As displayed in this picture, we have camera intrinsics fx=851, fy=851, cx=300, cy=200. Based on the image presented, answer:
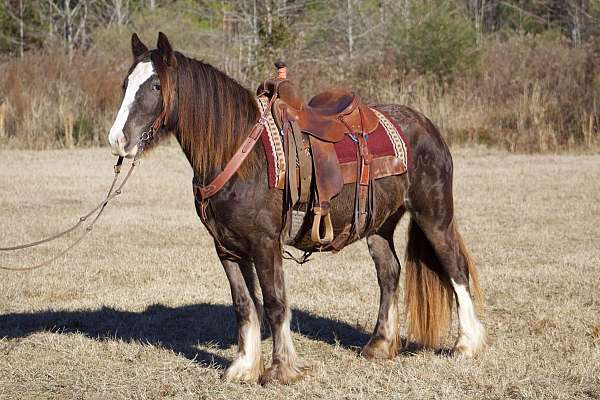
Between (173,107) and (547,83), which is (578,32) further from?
(173,107)

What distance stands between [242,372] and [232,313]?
1.86 metres

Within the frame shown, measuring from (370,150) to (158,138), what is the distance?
4.74 feet

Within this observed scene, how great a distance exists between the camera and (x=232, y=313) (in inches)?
279

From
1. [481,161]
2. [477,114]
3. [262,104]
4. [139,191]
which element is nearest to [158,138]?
[262,104]

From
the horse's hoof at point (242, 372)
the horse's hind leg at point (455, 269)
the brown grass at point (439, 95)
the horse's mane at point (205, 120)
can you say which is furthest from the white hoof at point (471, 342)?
the brown grass at point (439, 95)

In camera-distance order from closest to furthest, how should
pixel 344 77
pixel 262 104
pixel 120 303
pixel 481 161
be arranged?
pixel 262 104 → pixel 120 303 → pixel 481 161 → pixel 344 77

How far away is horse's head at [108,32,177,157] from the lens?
4.62m

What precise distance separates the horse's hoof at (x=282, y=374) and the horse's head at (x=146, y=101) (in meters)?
1.53

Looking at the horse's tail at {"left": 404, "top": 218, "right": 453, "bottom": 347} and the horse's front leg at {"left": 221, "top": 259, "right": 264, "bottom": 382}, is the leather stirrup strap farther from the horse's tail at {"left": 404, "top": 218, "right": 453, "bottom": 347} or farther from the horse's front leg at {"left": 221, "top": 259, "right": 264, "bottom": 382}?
the horse's tail at {"left": 404, "top": 218, "right": 453, "bottom": 347}

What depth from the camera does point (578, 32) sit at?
3192cm

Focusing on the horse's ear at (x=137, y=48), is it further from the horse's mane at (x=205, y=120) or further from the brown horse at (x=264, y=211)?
the horse's mane at (x=205, y=120)

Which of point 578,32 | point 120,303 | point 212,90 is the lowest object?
point 120,303

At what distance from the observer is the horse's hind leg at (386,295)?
5852 millimetres

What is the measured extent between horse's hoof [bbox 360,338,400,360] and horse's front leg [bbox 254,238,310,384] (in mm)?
782
